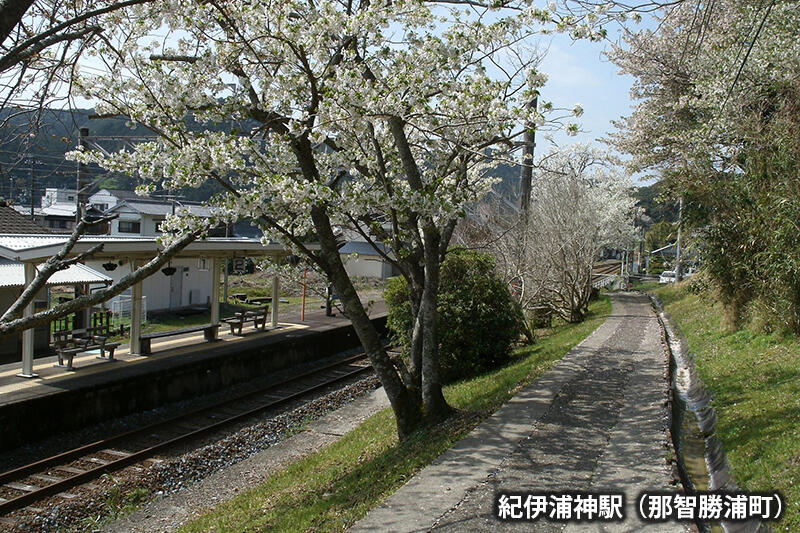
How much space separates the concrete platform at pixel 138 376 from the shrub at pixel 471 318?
493cm

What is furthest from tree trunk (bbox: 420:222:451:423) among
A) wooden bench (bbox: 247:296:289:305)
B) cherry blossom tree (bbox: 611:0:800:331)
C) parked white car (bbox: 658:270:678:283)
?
parked white car (bbox: 658:270:678:283)

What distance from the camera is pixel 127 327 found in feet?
72.8

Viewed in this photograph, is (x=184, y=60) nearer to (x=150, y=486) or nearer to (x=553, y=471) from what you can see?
(x=150, y=486)

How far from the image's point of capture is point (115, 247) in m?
14.1

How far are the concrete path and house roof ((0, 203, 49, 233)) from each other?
61.3 ft

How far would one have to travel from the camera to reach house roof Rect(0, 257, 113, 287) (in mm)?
16533

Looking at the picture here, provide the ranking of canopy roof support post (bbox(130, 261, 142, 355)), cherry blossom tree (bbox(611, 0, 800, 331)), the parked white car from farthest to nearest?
the parked white car, canopy roof support post (bbox(130, 261, 142, 355)), cherry blossom tree (bbox(611, 0, 800, 331))

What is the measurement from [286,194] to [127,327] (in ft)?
55.2

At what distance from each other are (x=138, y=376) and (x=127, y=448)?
2600 mm

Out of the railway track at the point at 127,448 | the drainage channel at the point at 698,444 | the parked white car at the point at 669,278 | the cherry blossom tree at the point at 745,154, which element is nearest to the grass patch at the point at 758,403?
the drainage channel at the point at 698,444

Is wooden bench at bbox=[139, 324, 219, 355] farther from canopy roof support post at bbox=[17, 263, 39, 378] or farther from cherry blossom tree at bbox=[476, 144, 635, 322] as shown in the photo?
cherry blossom tree at bbox=[476, 144, 635, 322]

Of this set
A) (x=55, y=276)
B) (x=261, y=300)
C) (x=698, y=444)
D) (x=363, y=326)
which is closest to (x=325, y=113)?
(x=363, y=326)

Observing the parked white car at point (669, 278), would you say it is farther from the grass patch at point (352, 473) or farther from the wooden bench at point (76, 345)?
the wooden bench at point (76, 345)

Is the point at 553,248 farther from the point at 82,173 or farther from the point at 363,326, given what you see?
the point at 82,173
